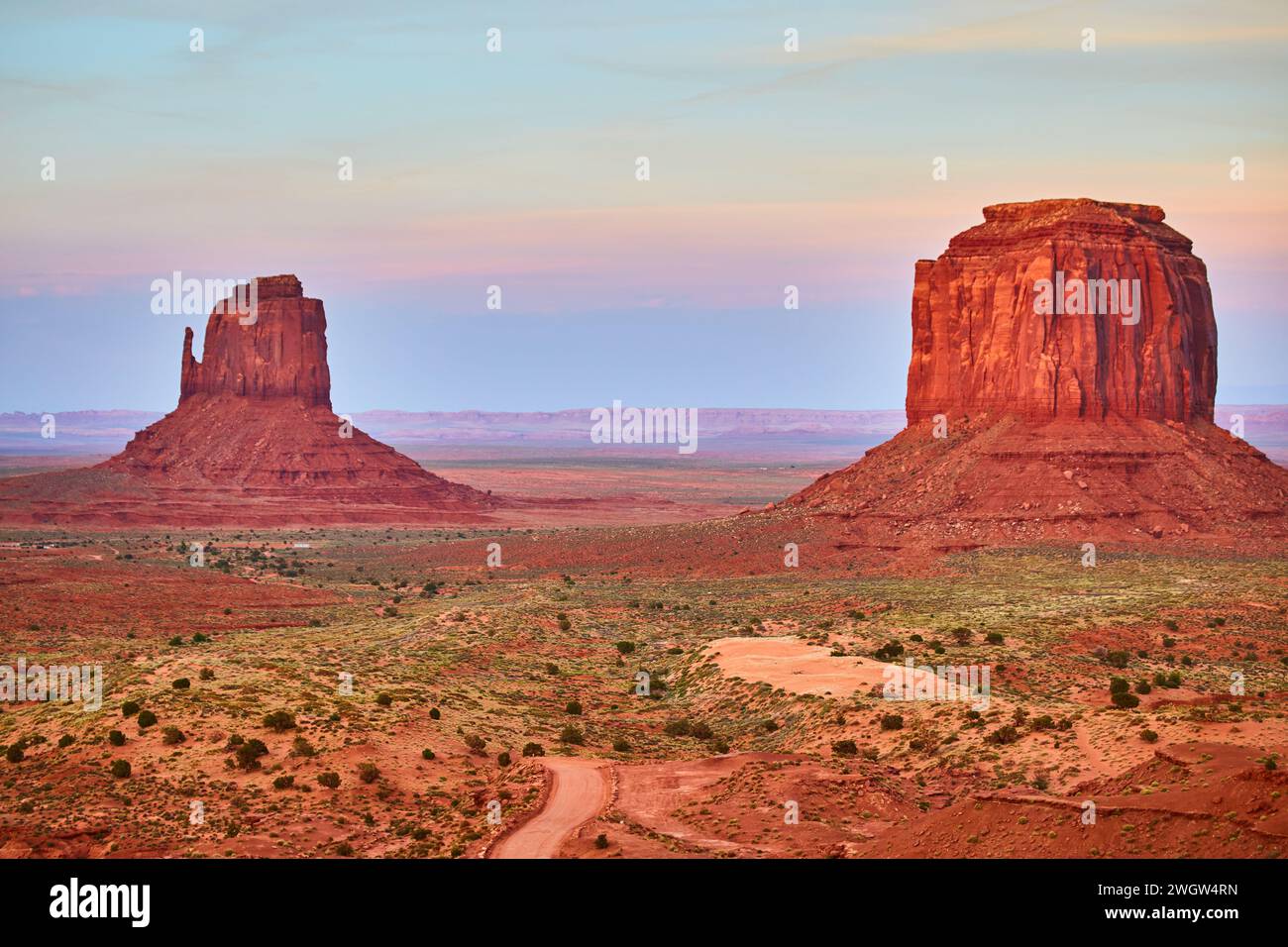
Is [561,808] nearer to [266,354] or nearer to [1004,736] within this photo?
[1004,736]

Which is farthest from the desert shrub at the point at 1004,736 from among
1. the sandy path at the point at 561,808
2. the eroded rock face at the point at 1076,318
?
the eroded rock face at the point at 1076,318

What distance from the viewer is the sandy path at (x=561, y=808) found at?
1134 inches

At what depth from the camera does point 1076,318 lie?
298 feet

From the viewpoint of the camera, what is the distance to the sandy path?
2880cm

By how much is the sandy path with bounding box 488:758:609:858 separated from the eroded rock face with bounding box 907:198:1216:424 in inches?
2402

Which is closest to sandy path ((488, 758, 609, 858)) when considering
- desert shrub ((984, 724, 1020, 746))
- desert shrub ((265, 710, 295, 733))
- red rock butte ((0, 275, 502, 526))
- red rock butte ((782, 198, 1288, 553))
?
desert shrub ((265, 710, 295, 733))

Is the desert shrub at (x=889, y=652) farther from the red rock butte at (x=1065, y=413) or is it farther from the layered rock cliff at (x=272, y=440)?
the layered rock cliff at (x=272, y=440)

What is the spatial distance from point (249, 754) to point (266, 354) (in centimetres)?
12672

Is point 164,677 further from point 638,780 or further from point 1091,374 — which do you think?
point 1091,374

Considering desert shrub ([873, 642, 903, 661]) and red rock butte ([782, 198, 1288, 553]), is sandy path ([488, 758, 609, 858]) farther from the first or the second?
red rock butte ([782, 198, 1288, 553])

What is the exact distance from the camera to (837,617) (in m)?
64.8

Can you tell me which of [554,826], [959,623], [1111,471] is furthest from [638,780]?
[1111,471]

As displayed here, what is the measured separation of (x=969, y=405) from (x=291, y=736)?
67191 millimetres
